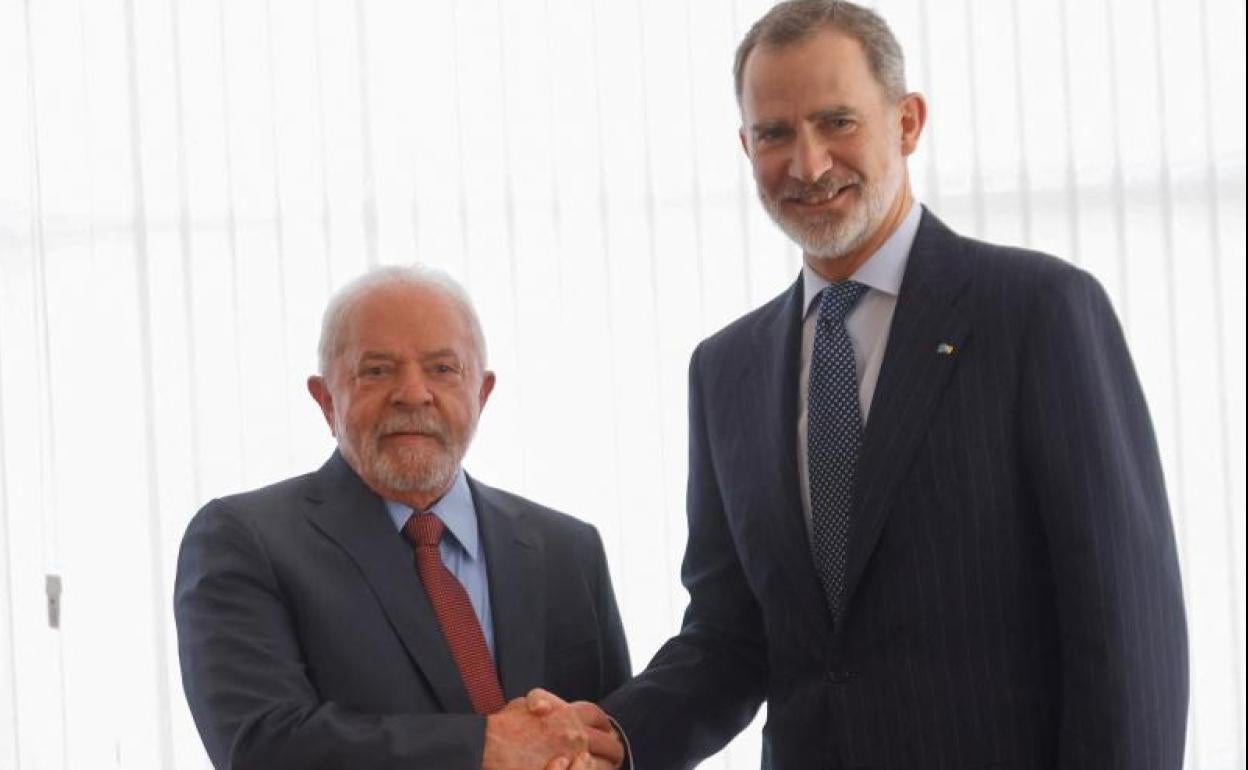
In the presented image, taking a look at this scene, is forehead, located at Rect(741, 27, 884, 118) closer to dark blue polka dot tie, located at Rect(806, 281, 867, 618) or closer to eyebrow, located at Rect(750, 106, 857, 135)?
eyebrow, located at Rect(750, 106, 857, 135)

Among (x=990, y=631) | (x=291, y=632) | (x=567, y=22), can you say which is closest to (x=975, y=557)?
(x=990, y=631)

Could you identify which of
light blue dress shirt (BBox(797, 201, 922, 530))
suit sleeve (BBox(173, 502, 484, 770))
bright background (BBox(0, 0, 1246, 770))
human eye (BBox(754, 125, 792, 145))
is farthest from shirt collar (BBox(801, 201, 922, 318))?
bright background (BBox(0, 0, 1246, 770))

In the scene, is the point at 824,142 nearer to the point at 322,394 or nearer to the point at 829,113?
the point at 829,113

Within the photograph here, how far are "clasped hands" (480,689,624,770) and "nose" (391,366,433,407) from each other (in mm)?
460

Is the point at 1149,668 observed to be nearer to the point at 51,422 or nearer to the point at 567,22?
the point at 567,22

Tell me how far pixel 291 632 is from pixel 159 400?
1.85 meters

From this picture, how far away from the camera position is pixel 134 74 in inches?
160

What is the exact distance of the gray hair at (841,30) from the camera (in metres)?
2.29

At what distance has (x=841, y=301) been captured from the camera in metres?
2.33

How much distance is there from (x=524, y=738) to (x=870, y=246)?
852mm

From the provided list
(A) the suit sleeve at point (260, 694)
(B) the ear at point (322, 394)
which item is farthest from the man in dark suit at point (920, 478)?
(B) the ear at point (322, 394)

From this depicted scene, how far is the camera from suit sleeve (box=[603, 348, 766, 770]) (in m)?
2.52

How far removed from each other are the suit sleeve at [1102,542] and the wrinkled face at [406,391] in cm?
86

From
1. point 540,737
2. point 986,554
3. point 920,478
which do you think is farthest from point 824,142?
point 540,737
